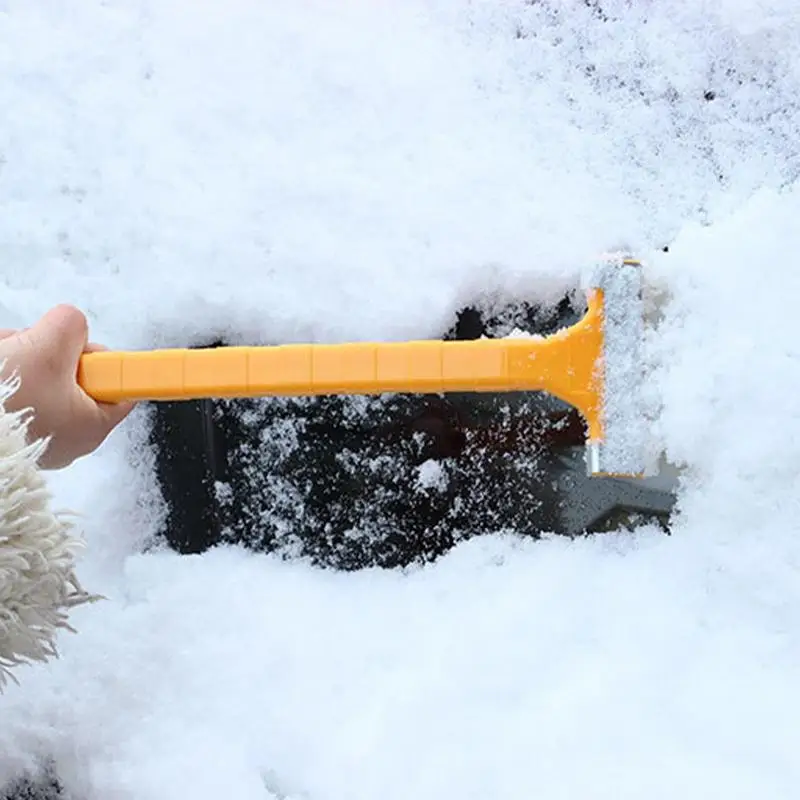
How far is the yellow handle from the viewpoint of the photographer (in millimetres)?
606

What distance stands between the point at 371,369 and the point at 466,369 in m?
0.06

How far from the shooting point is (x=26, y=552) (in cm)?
51

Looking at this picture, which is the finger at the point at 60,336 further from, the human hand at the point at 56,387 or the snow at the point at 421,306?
the snow at the point at 421,306

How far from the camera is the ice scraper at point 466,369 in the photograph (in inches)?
23.9

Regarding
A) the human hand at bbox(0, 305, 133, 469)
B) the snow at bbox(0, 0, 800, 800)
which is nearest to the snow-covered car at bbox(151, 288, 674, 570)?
the snow at bbox(0, 0, 800, 800)

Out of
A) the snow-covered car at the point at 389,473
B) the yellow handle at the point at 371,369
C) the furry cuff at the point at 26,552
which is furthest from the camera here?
the snow-covered car at the point at 389,473

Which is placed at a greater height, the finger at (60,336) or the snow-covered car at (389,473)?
the finger at (60,336)

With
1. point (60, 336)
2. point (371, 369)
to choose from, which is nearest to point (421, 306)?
point (371, 369)

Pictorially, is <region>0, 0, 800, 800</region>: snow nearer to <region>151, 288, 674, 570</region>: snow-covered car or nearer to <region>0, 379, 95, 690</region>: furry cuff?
<region>151, 288, 674, 570</region>: snow-covered car

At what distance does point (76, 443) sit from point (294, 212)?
24 centimetres

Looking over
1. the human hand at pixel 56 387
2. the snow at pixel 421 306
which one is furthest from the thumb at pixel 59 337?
the snow at pixel 421 306

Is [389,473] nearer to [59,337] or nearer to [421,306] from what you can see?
[421,306]

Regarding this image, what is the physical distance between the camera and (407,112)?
743mm

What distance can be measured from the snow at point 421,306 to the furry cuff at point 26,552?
18 cm
